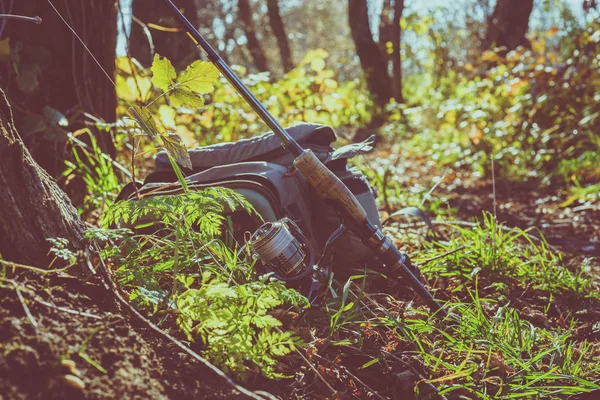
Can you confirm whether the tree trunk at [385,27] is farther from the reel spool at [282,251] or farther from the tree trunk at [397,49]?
the reel spool at [282,251]

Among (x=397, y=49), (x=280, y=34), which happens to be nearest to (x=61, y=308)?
(x=397, y=49)

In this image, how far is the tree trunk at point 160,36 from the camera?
198 inches

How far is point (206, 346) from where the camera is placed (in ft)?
5.46

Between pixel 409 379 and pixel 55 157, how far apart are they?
2.38 meters

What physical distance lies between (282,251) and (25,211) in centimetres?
77

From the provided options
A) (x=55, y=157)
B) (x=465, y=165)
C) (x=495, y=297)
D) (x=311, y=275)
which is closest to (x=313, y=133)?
(x=311, y=275)

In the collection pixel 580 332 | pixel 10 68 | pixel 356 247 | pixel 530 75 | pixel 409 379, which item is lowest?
pixel 580 332

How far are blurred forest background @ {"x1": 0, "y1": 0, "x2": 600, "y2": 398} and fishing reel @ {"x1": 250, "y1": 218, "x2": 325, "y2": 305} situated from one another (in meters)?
0.10

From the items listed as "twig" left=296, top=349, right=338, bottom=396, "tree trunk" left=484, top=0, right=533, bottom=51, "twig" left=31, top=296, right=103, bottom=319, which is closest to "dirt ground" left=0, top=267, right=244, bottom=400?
"twig" left=31, top=296, right=103, bottom=319

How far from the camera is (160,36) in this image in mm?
5547

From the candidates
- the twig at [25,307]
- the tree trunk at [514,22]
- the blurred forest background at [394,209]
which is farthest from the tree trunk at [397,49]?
the twig at [25,307]

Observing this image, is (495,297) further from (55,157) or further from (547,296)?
(55,157)

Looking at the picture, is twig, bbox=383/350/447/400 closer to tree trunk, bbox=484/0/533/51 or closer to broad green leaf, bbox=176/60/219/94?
broad green leaf, bbox=176/60/219/94

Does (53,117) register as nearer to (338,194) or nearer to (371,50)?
(338,194)
